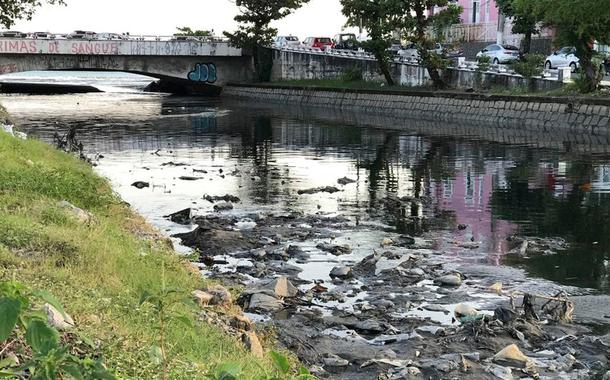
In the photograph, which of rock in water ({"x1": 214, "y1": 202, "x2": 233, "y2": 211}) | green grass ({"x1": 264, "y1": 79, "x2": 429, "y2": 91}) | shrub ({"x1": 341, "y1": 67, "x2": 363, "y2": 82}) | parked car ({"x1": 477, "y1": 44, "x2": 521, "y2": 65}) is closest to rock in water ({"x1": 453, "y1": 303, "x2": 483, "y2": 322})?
rock in water ({"x1": 214, "y1": 202, "x2": 233, "y2": 211})

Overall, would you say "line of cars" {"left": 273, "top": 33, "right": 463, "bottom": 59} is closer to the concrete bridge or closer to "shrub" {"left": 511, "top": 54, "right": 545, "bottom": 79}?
the concrete bridge

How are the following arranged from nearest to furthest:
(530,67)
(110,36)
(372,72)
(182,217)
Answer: (182,217) < (530,67) < (372,72) < (110,36)

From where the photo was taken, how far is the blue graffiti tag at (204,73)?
71662 millimetres

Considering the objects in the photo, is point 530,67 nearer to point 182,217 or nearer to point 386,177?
point 386,177

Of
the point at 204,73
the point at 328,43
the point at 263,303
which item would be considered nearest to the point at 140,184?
the point at 263,303

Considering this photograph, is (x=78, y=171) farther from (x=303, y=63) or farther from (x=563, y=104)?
(x=303, y=63)

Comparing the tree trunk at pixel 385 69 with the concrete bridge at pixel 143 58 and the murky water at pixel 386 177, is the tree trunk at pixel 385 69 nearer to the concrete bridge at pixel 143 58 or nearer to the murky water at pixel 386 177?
the murky water at pixel 386 177

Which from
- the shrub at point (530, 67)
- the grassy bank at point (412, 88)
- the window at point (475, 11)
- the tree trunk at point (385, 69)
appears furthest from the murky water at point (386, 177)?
the window at point (475, 11)

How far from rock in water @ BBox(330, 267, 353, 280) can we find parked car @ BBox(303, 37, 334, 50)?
59.9 meters

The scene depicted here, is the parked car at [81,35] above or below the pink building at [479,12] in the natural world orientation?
below

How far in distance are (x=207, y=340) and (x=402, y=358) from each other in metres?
2.76

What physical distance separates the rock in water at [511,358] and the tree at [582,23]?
2686 cm

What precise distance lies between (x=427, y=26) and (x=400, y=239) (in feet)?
119

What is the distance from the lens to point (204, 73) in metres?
72.3
